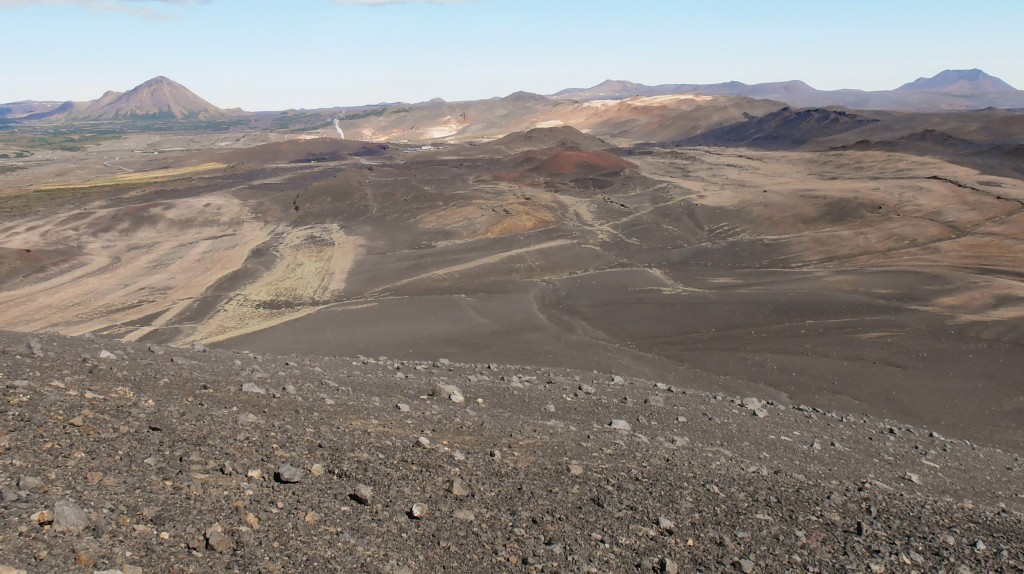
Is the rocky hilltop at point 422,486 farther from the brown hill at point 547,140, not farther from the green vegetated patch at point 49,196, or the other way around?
the brown hill at point 547,140

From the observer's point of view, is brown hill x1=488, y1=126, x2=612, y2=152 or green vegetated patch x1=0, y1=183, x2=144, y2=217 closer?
green vegetated patch x1=0, y1=183, x2=144, y2=217

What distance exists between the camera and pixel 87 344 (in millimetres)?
10938

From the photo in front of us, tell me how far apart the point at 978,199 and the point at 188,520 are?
138ft

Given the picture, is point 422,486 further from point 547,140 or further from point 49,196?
point 547,140

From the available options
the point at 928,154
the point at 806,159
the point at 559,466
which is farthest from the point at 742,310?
the point at 806,159

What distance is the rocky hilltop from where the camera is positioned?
4980 mm

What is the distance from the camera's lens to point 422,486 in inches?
253

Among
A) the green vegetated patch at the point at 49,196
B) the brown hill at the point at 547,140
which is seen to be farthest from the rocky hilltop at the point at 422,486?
the brown hill at the point at 547,140

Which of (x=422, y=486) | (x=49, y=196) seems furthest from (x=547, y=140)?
(x=422, y=486)

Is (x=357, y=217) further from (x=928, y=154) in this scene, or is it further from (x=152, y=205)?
(x=928, y=154)

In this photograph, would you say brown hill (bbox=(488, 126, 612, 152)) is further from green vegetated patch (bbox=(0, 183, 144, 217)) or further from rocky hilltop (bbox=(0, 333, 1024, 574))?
rocky hilltop (bbox=(0, 333, 1024, 574))

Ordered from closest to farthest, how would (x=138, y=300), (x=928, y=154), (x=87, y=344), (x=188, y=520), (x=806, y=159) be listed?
(x=188, y=520)
(x=87, y=344)
(x=138, y=300)
(x=928, y=154)
(x=806, y=159)

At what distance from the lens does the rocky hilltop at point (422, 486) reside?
4.98 meters

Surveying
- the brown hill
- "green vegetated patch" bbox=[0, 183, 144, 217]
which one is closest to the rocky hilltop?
"green vegetated patch" bbox=[0, 183, 144, 217]
